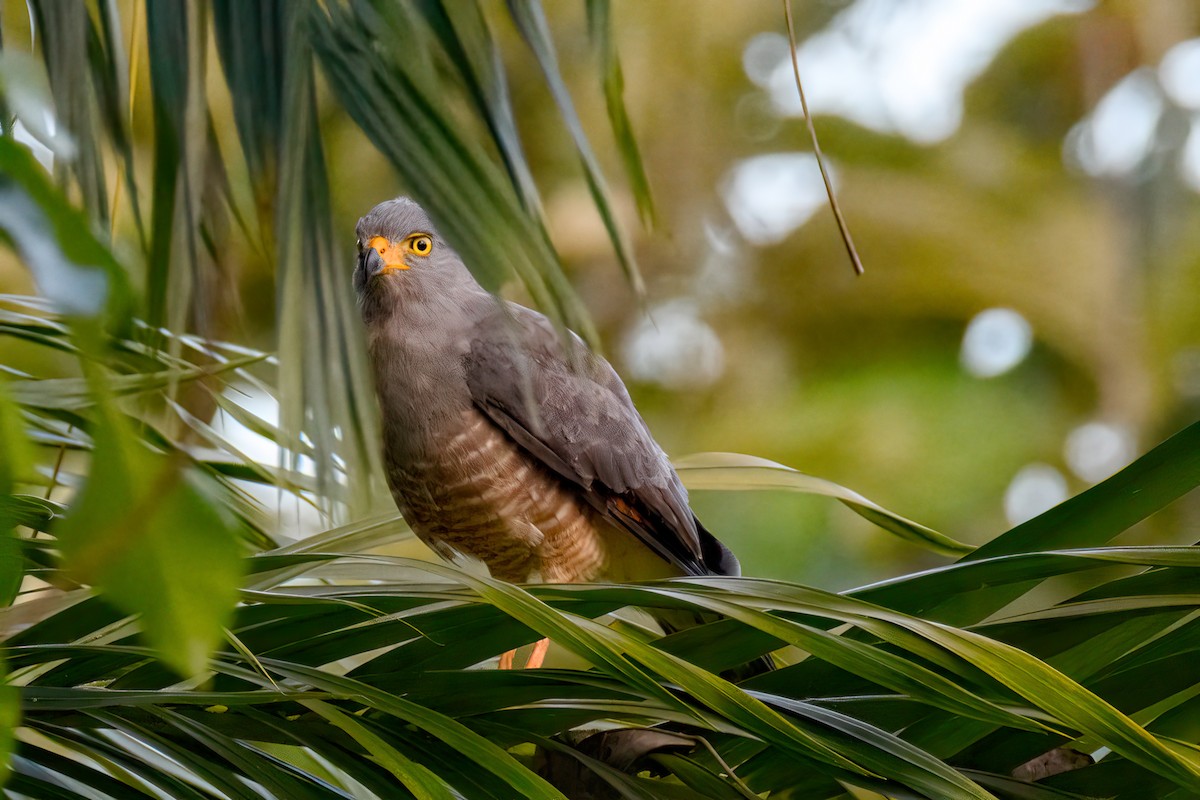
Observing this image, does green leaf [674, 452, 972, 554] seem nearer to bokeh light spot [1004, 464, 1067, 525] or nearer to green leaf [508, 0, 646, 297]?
green leaf [508, 0, 646, 297]

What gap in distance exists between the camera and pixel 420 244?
63.4 inches

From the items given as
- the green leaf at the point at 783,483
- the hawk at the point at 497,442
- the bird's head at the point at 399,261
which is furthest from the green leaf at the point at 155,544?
the bird's head at the point at 399,261

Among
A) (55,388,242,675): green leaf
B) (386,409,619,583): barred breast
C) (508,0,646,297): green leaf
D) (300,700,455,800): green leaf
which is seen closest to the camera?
(55,388,242,675): green leaf

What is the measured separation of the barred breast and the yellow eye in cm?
27

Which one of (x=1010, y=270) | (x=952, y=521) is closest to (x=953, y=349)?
(x=1010, y=270)

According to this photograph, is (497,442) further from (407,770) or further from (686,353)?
(686,353)

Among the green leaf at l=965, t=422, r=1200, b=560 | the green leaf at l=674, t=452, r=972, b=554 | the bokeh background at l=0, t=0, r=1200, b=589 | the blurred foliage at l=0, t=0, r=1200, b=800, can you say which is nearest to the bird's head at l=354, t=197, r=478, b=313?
the blurred foliage at l=0, t=0, r=1200, b=800

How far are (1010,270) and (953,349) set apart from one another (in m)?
0.67

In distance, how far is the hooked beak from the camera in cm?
155

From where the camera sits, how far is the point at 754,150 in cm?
813

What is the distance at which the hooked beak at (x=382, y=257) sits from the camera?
155 cm

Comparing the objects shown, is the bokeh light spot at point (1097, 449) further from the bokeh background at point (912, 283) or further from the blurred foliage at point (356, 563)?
the blurred foliage at point (356, 563)

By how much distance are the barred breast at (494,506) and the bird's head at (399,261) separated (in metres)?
0.22

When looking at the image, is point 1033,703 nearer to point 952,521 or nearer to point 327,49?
point 327,49
